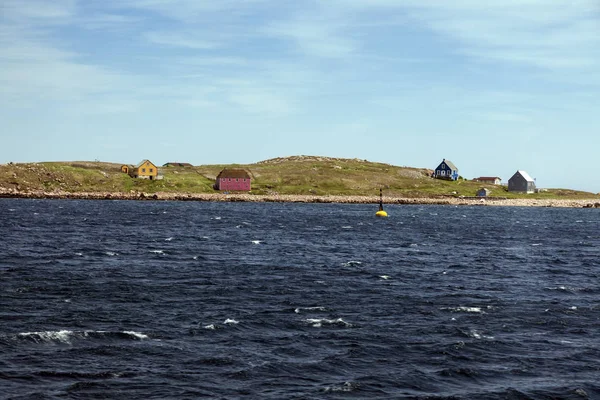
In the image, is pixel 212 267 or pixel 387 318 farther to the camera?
pixel 212 267

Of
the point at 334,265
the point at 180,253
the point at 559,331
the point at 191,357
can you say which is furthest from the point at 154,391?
the point at 180,253

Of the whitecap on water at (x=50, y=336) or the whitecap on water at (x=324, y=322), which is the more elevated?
the whitecap on water at (x=324, y=322)

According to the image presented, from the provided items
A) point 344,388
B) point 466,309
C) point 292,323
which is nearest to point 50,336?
point 292,323

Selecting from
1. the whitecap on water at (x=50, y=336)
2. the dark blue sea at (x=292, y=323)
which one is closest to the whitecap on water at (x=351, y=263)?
the dark blue sea at (x=292, y=323)

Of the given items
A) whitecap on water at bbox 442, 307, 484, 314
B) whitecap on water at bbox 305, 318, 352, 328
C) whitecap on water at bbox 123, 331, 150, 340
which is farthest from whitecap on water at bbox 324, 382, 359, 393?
whitecap on water at bbox 442, 307, 484, 314

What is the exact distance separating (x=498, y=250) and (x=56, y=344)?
6329 centimetres

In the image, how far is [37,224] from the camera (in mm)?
106062

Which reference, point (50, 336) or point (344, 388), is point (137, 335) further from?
point (344, 388)

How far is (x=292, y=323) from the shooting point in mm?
39562

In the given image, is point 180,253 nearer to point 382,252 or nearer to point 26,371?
point 382,252

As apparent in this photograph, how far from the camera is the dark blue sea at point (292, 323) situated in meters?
Answer: 28.8

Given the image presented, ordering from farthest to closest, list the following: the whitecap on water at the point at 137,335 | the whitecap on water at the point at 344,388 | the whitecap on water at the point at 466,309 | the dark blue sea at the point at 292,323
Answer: the whitecap on water at the point at 466,309 < the whitecap on water at the point at 137,335 < the dark blue sea at the point at 292,323 < the whitecap on water at the point at 344,388

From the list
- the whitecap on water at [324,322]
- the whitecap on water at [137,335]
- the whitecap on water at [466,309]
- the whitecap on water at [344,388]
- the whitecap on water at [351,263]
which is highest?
the whitecap on water at [351,263]

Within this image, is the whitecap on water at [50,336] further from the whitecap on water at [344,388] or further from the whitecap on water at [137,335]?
the whitecap on water at [344,388]
